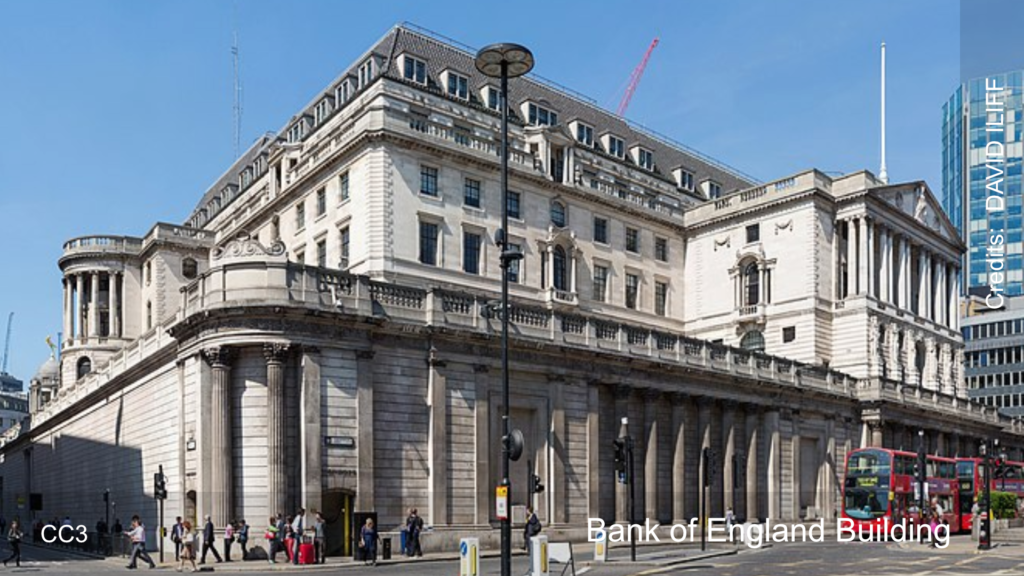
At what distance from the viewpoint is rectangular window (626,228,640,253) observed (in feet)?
232

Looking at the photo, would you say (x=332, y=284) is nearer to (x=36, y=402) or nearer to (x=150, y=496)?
(x=150, y=496)

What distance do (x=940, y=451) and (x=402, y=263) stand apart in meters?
44.4

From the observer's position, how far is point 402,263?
183ft

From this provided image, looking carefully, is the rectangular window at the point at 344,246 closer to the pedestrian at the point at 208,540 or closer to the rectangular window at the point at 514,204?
the rectangular window at the point at 514,204

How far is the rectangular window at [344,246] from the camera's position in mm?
58250

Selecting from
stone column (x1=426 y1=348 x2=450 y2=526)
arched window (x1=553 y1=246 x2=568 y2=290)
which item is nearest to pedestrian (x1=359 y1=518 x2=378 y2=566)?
stone column (x1=426 y1=348 x2=450 y2=526)

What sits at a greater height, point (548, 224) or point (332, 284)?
point (548, 224)

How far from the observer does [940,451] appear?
252 feet

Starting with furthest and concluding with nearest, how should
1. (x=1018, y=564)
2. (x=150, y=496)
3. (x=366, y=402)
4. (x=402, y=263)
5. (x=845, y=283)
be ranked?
(x=845, y=283) < (x=402, y=263) < (x=150, y=496) < (x=366, y=402) < (x=1018, y=564)

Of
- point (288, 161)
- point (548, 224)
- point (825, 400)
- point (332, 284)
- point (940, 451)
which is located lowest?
point (940, 451)

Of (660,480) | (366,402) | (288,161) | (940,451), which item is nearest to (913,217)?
(940,451)

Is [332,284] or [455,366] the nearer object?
[332,284]

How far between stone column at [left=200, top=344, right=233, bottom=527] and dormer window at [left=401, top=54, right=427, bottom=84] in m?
28.5

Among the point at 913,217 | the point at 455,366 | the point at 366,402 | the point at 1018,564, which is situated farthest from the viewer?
the point at 913,217
